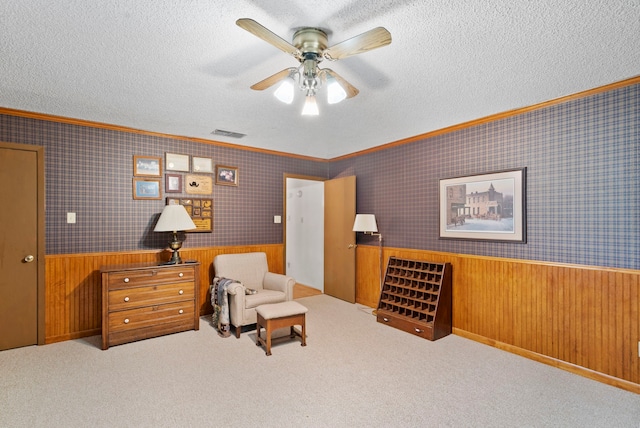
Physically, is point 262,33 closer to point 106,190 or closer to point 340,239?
point 106,190

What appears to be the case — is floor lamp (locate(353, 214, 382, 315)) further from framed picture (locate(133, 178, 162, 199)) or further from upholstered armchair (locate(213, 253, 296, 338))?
framed picture (locate(133, 178, 162, 199))

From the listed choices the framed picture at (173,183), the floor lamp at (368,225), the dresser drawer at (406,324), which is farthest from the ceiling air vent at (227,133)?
the dresser drawer at (406,324)

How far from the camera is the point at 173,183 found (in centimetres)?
420

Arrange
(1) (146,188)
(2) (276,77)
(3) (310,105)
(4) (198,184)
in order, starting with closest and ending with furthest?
(2) (276,77)
(3) (310,105)
(1) (146,188)
(4) (198,184)

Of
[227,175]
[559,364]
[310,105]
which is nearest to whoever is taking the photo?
[310,105]

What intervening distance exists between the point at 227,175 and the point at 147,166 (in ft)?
3.38

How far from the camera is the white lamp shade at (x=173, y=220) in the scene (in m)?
3.70

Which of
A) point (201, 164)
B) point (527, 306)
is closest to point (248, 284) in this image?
point (201, 164)

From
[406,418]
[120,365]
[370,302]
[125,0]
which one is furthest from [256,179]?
[406,418]

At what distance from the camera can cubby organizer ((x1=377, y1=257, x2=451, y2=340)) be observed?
357cm

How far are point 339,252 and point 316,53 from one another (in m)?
3.69

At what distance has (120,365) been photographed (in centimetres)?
287

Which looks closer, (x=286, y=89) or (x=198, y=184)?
(x=286, y=89)

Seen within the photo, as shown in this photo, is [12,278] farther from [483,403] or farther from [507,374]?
[507,374]
